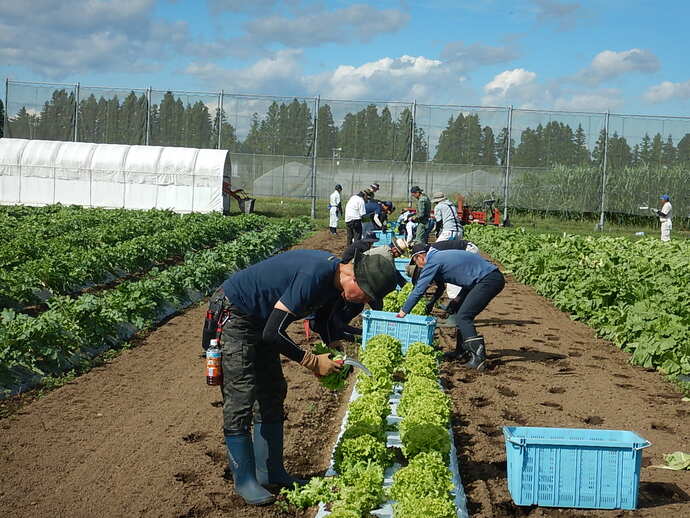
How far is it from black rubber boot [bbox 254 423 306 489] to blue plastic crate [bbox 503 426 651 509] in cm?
149

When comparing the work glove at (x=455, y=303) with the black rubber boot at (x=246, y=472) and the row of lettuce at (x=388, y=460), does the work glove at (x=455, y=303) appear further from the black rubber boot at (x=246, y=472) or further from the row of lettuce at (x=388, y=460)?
the black rubber boot at (x=246, y=472)

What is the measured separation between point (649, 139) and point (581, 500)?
34.2 metres

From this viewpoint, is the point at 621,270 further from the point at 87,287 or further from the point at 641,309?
the point at 87,287

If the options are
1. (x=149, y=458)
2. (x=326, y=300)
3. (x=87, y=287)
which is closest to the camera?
(x=326, y=300)

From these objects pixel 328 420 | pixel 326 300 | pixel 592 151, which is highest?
pixel 592 151

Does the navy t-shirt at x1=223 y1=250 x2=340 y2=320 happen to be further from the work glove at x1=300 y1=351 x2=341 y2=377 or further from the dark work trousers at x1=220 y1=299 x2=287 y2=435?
the work glove at x1=300 y1=351 x2=341 y2=377

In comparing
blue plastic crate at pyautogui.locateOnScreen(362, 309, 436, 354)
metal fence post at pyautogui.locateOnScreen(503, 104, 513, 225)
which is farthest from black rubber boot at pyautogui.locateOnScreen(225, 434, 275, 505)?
metal fence post at pyautogui.locateOnScreen(503, 104, 513, 225)

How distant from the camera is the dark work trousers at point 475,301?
908cm

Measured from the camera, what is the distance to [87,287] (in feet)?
46.2

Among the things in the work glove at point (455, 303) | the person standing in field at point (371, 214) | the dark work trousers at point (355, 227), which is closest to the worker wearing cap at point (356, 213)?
the dark work trousers at point (355, 227)

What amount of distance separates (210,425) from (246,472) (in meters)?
1.80

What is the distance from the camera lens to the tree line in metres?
36.5

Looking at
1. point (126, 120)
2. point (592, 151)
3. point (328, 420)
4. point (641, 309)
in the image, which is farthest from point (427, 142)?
point (328, 420)

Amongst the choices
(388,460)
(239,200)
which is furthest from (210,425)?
(239,200)
